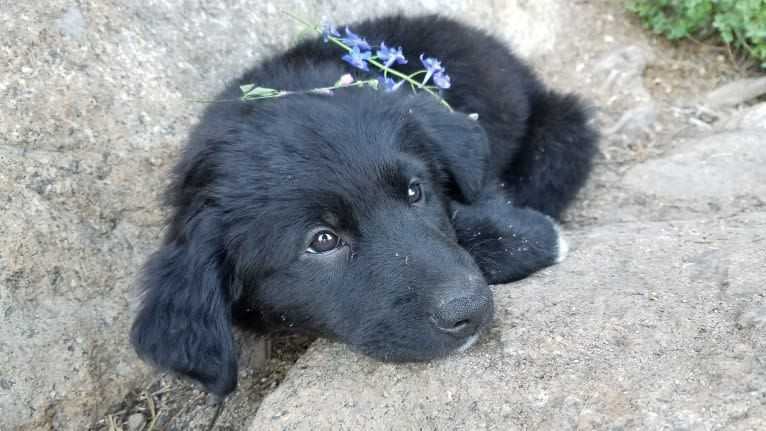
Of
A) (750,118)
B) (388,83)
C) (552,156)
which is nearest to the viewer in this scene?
(388,83)

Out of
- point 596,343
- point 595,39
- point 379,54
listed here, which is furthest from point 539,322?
point 595,39

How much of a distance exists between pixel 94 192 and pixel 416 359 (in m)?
1.58

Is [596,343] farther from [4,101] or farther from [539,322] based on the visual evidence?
[4,101]

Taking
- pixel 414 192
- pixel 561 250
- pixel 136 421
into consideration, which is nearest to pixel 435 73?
pixel 414 192

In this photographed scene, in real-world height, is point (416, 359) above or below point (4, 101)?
above

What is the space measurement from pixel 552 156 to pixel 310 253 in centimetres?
187

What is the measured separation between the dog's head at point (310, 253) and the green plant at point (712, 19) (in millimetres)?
2900

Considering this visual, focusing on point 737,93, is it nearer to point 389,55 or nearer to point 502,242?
point 502,242

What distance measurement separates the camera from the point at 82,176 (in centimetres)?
293

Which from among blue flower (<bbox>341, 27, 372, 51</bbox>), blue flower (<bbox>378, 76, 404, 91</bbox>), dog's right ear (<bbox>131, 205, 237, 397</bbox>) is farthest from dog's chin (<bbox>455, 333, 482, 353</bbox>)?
blue flower (<bbox>341, 27, 372, 51</bbox>)

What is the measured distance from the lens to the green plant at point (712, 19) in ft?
14.2

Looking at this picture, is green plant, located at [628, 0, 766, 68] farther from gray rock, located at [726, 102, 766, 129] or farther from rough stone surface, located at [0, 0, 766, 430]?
rough stone surface, located at [0, 0, 766, 430]

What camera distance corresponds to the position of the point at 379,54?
2.95m

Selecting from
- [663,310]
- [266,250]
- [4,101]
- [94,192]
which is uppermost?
[663,310]
